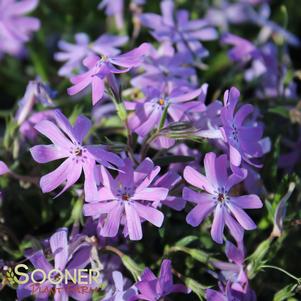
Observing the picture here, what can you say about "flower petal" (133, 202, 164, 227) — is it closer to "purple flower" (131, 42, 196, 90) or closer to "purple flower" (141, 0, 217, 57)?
"purple flower" (131, 42, 196, 90)

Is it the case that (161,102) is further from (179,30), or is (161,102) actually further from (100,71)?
(179,30)

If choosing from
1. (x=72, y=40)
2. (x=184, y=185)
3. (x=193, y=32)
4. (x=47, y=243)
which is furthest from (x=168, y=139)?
(x=72, y=40)

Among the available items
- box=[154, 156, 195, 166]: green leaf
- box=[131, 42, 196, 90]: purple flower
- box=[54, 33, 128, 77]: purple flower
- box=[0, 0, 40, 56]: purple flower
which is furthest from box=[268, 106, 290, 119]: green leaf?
box=[0, 0, 40, 56]: purple flower

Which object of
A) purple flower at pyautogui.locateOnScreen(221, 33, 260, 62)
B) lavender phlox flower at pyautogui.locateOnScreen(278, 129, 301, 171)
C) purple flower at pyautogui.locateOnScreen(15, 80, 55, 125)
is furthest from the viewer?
purple flower at pyautogui.locateOnScreen(221, 33, 260, 62)

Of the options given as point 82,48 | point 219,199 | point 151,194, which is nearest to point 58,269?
point 151,194

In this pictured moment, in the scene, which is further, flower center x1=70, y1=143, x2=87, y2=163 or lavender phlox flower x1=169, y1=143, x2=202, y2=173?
lavender phlox flower x1=169, y1=143, x2=202, y2=173

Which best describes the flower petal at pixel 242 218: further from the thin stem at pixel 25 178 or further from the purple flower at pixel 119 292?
the thin stem at pixel 25 178

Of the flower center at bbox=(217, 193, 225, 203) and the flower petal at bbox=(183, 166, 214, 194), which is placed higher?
the flower petal at bbox=(183, 166, 214, 194)

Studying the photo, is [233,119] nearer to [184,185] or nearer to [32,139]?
[184,185]
